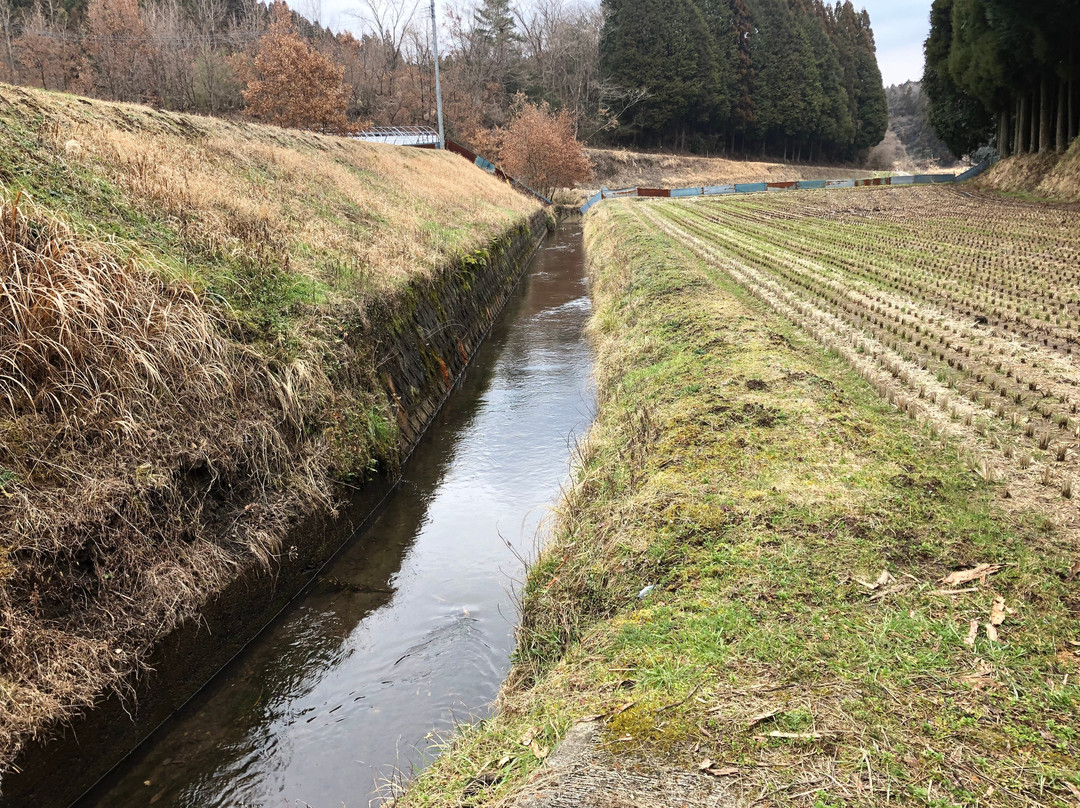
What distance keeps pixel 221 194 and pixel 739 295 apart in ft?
25.6

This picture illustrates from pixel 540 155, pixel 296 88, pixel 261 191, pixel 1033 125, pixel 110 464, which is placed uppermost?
pixel 296 88

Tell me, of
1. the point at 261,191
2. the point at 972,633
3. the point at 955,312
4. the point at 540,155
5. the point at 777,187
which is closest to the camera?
the point at 972,633

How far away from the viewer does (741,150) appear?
75312 mm

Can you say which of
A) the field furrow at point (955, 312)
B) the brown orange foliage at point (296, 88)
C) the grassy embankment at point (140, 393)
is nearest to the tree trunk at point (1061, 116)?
the field furrow at point (955, 312)

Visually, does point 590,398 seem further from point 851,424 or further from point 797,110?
point 797,110

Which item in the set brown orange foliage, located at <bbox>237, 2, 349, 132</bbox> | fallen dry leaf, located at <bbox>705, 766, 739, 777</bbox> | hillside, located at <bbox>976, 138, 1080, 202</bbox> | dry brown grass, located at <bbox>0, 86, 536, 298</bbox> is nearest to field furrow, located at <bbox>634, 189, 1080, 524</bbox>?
fallen dry leaf, located at <bbox>705, 766, 739, 777</bbox>

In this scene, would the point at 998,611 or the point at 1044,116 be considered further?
the point at 1044,116

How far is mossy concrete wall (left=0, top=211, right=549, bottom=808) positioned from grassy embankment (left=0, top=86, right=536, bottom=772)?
0.48 feet

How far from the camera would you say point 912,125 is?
11106 centimetres

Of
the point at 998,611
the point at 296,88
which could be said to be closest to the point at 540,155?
the point at 296,88

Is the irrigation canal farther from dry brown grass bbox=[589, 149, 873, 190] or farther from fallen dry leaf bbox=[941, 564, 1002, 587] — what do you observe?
dry brown grass bbox=[589, 149, 873, 190]

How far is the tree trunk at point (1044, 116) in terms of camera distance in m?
31.2

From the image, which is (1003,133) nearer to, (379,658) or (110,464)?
(379,658)

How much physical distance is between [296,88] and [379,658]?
103ft
